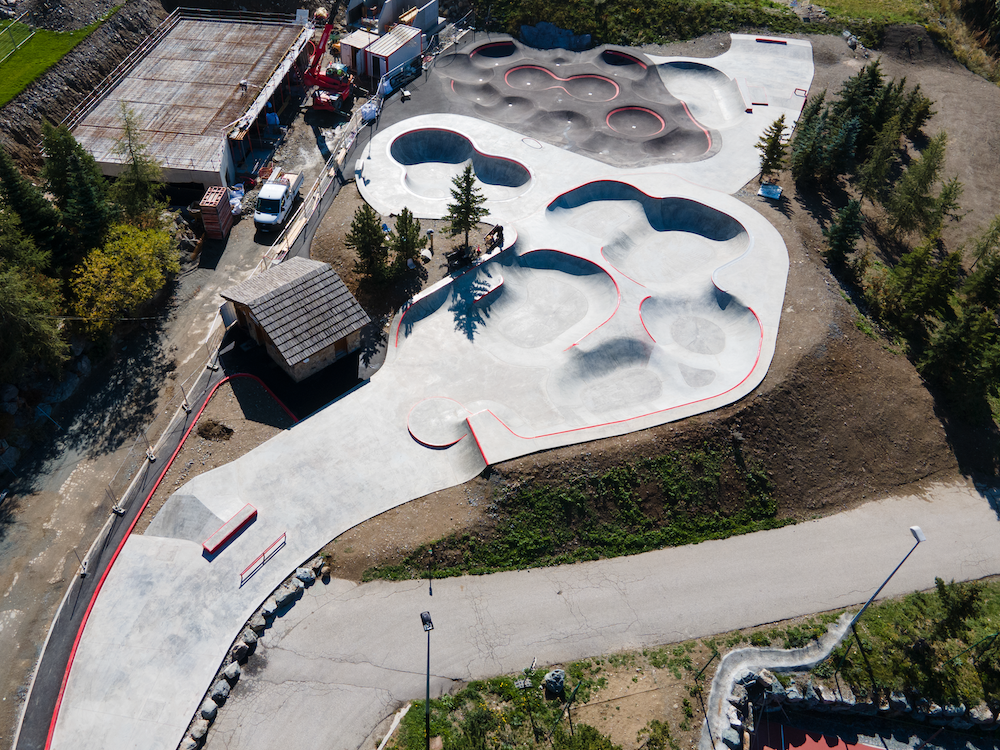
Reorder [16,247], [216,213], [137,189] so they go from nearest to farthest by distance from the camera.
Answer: [16,247], [137,189], [216,213]

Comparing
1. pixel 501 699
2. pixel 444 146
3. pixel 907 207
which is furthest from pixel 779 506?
pixel 444 146

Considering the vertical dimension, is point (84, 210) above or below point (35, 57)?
below

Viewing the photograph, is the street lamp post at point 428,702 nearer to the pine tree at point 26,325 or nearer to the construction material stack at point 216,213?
the pine tree at point 26,325

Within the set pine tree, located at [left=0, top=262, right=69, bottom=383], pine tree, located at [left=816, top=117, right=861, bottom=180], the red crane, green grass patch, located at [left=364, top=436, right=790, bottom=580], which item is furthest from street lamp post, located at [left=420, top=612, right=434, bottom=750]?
the red crane

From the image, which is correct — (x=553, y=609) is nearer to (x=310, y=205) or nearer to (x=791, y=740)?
(x=791, y=740)

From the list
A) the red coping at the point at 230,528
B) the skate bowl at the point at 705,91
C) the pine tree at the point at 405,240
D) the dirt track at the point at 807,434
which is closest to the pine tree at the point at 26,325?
the red coping at the point at 230,528

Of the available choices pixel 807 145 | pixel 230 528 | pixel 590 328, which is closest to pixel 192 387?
pixel 230 528

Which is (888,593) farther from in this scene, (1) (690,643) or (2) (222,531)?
(2) (222,531)
